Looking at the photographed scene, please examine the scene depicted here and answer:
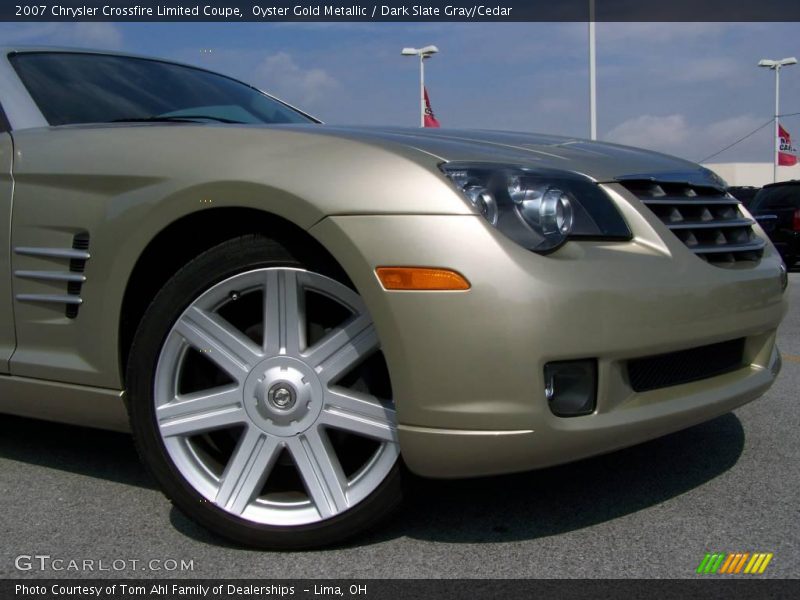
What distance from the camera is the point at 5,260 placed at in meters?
2.79

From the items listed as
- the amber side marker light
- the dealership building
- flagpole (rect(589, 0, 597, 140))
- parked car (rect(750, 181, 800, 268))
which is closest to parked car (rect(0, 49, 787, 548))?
the amber side marker light

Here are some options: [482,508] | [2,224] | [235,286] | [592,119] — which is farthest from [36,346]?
[592,119]

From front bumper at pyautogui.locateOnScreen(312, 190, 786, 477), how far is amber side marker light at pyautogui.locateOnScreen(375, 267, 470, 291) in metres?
0.02

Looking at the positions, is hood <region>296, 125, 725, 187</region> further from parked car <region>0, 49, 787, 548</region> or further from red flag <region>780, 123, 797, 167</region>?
red flag <region>780, 123, 797, 167</region>

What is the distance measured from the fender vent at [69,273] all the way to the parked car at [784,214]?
1174 centimetres

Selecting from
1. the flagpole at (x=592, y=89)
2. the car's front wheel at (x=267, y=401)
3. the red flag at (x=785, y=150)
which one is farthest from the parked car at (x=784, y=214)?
the red flag at (x=785, y=150)

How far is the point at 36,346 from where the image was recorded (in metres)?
2.78

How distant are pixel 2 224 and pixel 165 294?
2.42 ft

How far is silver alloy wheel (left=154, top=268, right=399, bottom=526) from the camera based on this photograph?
2.35 metres

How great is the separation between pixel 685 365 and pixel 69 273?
188 centimetres

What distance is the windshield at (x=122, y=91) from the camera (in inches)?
125

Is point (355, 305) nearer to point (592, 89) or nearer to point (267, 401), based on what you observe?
point (267, 401)

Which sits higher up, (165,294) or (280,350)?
(165,294)

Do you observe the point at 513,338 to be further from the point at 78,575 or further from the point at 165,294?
the point at 78,575
